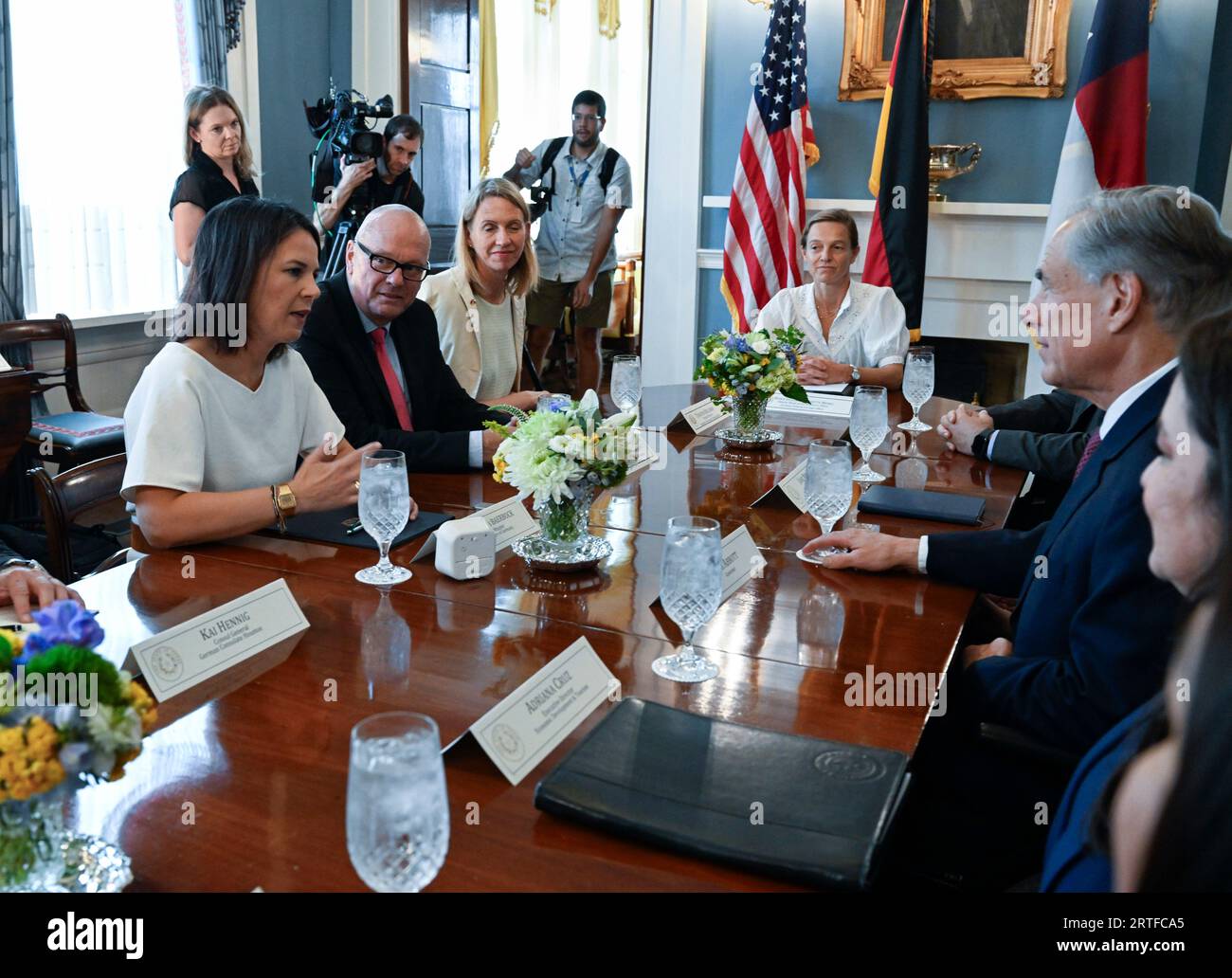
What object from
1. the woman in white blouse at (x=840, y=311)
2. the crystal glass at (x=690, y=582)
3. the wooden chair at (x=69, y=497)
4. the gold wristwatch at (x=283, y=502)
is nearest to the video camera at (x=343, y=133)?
the woman in white blouse at (x=840, y=311)

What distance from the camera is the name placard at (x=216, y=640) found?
3.93 feet

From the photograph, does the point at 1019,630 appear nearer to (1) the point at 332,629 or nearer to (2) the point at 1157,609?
(2) the point at 1157,609

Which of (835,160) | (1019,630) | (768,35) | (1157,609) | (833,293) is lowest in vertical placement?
(1019,630)

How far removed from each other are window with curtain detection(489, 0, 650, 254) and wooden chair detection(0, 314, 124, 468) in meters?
3.73

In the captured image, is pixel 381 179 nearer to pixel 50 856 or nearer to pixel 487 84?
pixel 487 84

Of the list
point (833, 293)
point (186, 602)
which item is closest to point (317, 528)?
point (186, 602)

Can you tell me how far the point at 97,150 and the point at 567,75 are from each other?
4649 mm

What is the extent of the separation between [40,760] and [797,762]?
65 cm

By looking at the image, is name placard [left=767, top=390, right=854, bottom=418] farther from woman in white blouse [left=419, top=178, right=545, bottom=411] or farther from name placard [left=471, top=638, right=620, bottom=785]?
name placard [left=471, top=638, right=620, bottom=785]

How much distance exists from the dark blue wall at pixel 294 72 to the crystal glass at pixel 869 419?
4.06 meters

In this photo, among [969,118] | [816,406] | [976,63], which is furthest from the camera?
[969,118]

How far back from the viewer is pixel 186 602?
57.8 inches

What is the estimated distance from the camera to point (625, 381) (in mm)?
2658

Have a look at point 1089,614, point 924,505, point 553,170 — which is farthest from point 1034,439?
point 553,170
